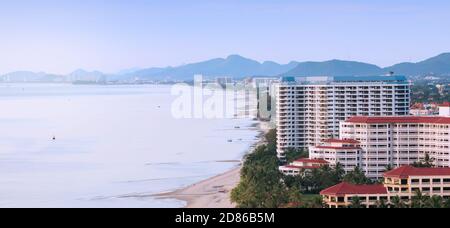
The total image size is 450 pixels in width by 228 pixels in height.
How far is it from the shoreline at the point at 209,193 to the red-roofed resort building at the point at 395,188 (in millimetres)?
1446

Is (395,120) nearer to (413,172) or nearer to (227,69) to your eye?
(413,172)

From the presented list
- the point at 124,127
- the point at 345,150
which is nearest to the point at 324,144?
the point at 345,150

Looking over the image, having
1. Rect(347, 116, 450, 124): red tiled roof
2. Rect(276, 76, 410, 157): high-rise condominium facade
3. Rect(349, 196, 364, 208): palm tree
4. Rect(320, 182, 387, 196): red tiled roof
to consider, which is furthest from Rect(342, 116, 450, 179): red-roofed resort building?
Rect(349, 196, 364, 208): palm tree

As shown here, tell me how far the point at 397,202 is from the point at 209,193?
306 centimetres

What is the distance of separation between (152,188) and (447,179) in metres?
3.22

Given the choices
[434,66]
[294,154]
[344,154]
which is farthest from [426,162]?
[434,66]

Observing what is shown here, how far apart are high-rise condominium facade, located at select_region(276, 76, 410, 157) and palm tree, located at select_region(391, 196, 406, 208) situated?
4.31m

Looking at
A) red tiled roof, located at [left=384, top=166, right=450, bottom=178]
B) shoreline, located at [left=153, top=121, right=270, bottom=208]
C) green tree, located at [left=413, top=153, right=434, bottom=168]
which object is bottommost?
shoreline, located at [left=153, top=121, right=270, bottom=208]

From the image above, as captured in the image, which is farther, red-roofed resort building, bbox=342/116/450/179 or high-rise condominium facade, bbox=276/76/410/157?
high-rise condominium facade, bbox=276/76/410/157

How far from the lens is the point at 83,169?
1107cm

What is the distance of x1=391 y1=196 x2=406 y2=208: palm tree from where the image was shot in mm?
6048

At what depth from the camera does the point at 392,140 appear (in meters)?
9.01

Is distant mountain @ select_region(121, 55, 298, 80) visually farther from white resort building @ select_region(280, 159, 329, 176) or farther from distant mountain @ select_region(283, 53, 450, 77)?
white resort building @ select_region(280, 159, 329, 176)
